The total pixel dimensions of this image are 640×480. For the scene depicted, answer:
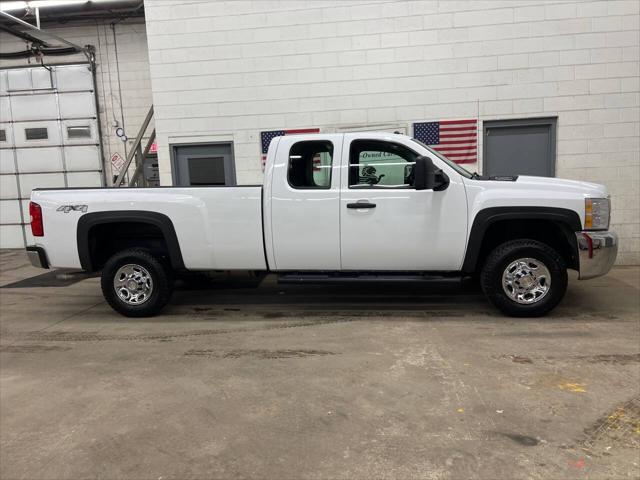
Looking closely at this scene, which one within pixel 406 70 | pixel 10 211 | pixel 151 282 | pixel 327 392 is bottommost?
pixel 327 392

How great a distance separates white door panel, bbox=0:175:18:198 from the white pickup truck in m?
8.16

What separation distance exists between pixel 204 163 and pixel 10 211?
6.56 metres

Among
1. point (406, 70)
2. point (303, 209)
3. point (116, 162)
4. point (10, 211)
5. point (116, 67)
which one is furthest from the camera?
point (10, 211)

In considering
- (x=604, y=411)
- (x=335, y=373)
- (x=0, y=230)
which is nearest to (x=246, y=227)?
(x=335, y=373)

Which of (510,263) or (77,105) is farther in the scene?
(77,105)

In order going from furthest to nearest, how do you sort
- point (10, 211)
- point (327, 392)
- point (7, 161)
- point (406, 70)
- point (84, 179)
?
point (10, 211) < point (7, 161) < point (84, 179) < point (406, 70) < point (327, 392)

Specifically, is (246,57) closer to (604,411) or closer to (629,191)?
(629,191)

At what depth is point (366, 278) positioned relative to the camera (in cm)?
568

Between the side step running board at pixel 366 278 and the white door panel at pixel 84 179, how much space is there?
843 centimetres

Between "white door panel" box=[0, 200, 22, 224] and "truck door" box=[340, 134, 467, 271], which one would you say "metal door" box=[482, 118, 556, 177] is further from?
"white door panel" box=[0, 200, 22, 224]

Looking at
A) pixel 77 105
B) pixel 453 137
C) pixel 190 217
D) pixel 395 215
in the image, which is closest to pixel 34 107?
pixel 77 105

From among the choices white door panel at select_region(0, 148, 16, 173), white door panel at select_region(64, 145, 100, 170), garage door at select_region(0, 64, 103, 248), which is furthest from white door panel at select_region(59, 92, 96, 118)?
white door panel at select_region(0, 148, 16, 173)

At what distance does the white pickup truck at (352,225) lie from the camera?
17.5 feet

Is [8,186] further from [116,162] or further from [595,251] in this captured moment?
[595,251]
